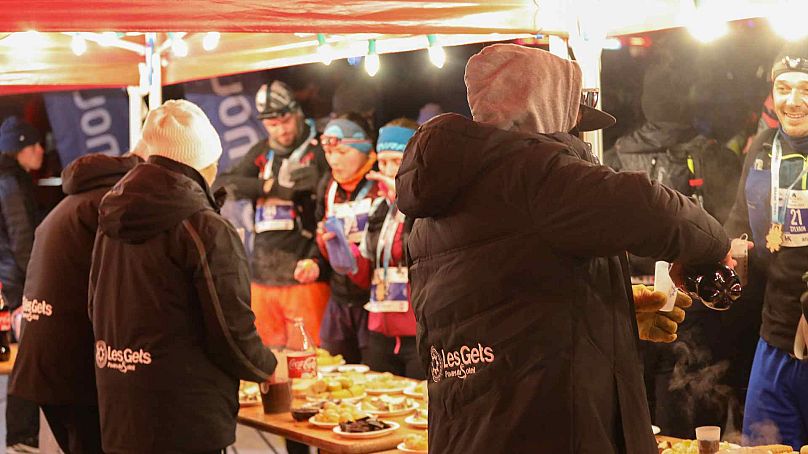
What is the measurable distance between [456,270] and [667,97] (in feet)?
12.7

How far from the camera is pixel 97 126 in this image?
888 cm

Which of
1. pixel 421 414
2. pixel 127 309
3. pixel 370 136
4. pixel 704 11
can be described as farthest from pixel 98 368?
pixel 370 136

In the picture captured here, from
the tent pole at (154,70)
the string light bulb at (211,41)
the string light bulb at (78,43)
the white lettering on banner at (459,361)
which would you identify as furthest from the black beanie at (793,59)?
the string light bulb at (78,43)

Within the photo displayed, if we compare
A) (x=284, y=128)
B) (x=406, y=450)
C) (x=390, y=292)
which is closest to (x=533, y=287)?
(x=406, y=450)

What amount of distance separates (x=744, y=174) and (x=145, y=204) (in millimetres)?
2710

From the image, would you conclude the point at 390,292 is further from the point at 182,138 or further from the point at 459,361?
the point at 459,361

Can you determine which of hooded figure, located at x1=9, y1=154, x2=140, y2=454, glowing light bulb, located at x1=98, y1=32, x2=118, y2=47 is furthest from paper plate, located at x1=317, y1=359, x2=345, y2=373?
glowing light bulb, located at x1=98, y1=32, x2=118, y2=47

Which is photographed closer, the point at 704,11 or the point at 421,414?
the point at 704,11

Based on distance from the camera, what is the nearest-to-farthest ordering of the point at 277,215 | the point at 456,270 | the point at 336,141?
the point at 456,270
the point at 336,141
the point at 277,215

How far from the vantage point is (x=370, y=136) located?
7160mm

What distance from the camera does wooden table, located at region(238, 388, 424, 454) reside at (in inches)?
150

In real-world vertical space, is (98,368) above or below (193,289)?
below

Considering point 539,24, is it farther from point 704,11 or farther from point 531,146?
point 531,146

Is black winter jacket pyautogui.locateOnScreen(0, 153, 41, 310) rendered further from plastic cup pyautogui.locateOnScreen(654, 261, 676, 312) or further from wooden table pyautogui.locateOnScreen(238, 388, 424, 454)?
plastic cup pyautogui.locateOnScreen(654, 261, 676, 312)
